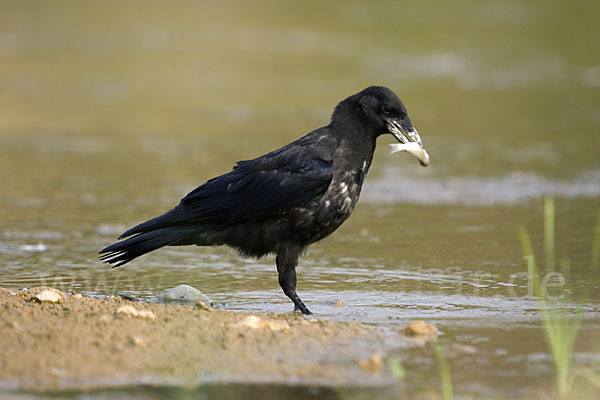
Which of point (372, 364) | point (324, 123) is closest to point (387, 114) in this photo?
point (372, 364)

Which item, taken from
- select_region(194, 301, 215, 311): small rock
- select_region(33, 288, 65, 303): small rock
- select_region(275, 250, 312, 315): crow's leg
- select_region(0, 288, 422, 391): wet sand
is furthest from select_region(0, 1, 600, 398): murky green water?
select_region(33, 288, 65, 303): small rock

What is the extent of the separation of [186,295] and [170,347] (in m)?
1.28

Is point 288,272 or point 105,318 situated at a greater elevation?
point 288,272

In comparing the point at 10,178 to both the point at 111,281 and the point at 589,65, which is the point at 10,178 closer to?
the point at 111,281

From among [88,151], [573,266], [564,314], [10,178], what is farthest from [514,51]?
[564,314]

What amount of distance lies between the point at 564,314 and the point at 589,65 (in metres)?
13.2

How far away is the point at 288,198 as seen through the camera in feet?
18.9

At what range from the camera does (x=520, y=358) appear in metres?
4.56

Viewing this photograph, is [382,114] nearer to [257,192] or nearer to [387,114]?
[387,114]

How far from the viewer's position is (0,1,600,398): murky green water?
604 centimetres

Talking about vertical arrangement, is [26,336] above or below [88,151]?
below

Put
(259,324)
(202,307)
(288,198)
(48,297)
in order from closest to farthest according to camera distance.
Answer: (259,324) → (48,297) → (202,307) → (288,198)

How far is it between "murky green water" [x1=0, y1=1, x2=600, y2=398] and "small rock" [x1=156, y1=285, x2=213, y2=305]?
14 cm

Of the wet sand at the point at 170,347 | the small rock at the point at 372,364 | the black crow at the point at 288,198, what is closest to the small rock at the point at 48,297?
the wet sand at the point at 170,347
